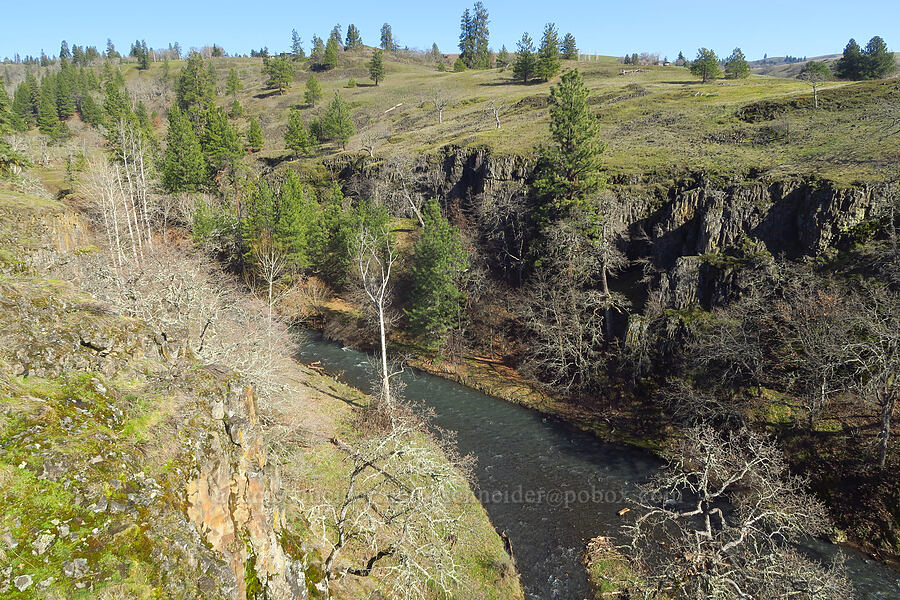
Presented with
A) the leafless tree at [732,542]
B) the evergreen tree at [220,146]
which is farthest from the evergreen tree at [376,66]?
the leafless tree at [732,542]

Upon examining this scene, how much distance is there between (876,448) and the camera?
813 inches

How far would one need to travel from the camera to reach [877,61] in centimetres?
6353

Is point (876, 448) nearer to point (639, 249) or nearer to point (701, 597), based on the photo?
point (701, 597)

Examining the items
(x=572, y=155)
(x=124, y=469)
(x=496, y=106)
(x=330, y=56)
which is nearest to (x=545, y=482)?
(x=124, y=469)

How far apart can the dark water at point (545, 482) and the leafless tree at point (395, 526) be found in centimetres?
305

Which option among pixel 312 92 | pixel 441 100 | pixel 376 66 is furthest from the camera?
pixel 376 66

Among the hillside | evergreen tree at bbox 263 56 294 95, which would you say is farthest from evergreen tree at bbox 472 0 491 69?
the hillside

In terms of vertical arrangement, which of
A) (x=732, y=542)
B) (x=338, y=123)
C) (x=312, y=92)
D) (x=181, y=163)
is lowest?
(x=732, y=542)

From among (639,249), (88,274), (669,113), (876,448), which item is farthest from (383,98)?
(876,448)

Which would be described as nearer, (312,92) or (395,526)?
(395,526)

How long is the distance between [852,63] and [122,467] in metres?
96.0

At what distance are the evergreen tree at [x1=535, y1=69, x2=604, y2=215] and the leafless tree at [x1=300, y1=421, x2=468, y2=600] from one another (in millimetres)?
23100

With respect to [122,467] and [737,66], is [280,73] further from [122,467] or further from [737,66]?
[122,467]

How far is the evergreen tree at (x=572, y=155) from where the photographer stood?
35438 millimetres
